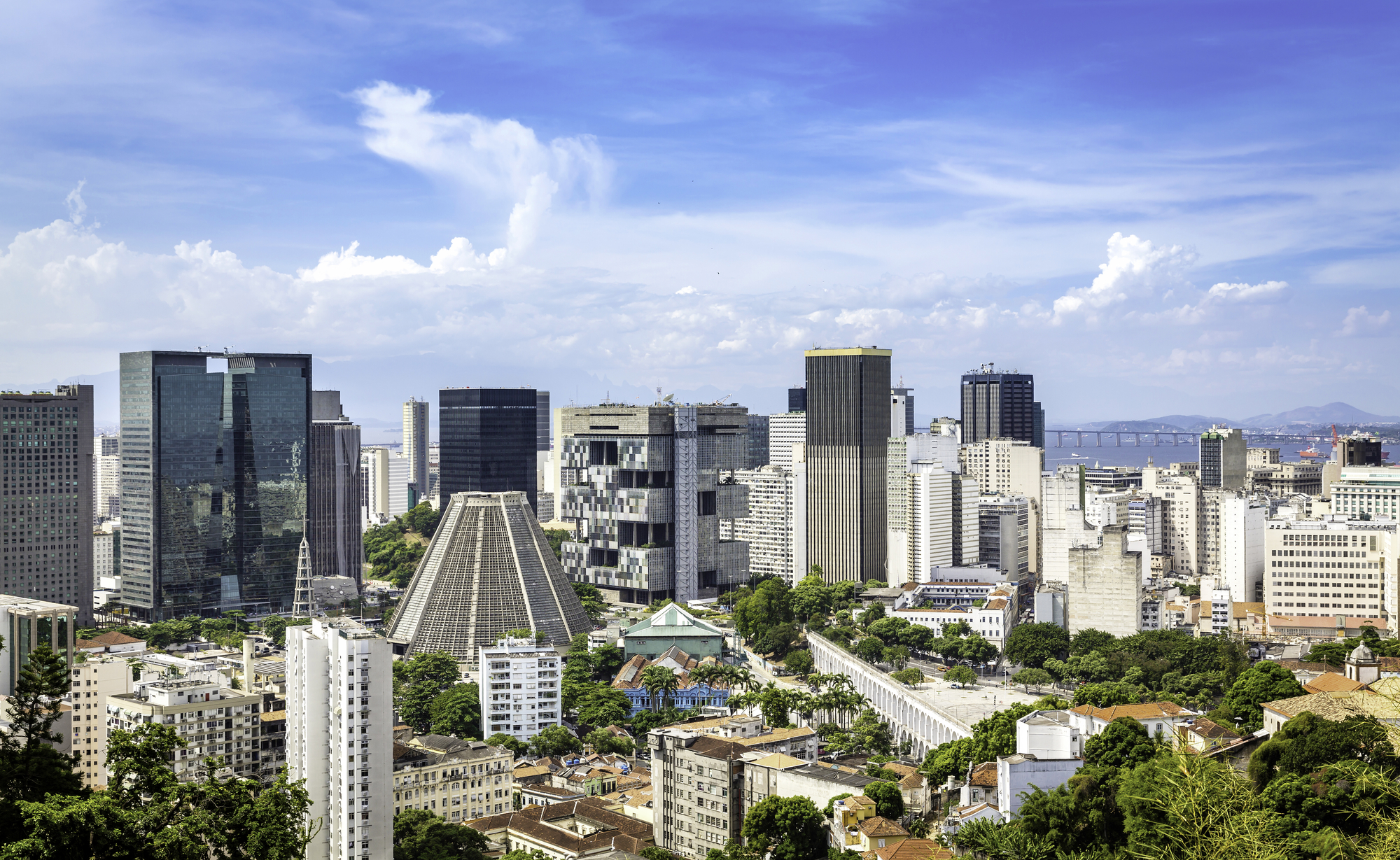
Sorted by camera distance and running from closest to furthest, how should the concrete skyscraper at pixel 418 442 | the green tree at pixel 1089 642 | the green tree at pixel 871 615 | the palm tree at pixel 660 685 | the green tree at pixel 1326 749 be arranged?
the green tree at pixel 1326 749, the palm tree at pixel 660 685, the green tree at pixel 1089 642, the green tree at pixel 871 615, the concrete skyscraper at pixel 418 442

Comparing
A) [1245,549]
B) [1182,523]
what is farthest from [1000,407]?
[1245,549]

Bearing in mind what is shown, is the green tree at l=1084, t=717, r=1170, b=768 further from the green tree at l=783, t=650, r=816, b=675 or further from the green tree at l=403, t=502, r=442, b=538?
the green tree at l=403, t=502, r=442, b=538

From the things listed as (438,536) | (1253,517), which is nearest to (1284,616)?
(1253,517)

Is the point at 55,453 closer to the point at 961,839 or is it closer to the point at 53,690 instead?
the point at 53,690

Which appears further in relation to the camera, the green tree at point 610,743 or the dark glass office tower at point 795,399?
the dark glass office tower at point 795,399

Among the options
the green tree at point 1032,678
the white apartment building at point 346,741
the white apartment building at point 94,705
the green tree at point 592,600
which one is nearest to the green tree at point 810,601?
the green tree at point 592,600

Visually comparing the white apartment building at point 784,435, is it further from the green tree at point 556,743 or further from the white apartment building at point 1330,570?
the green tree at point 556,743
